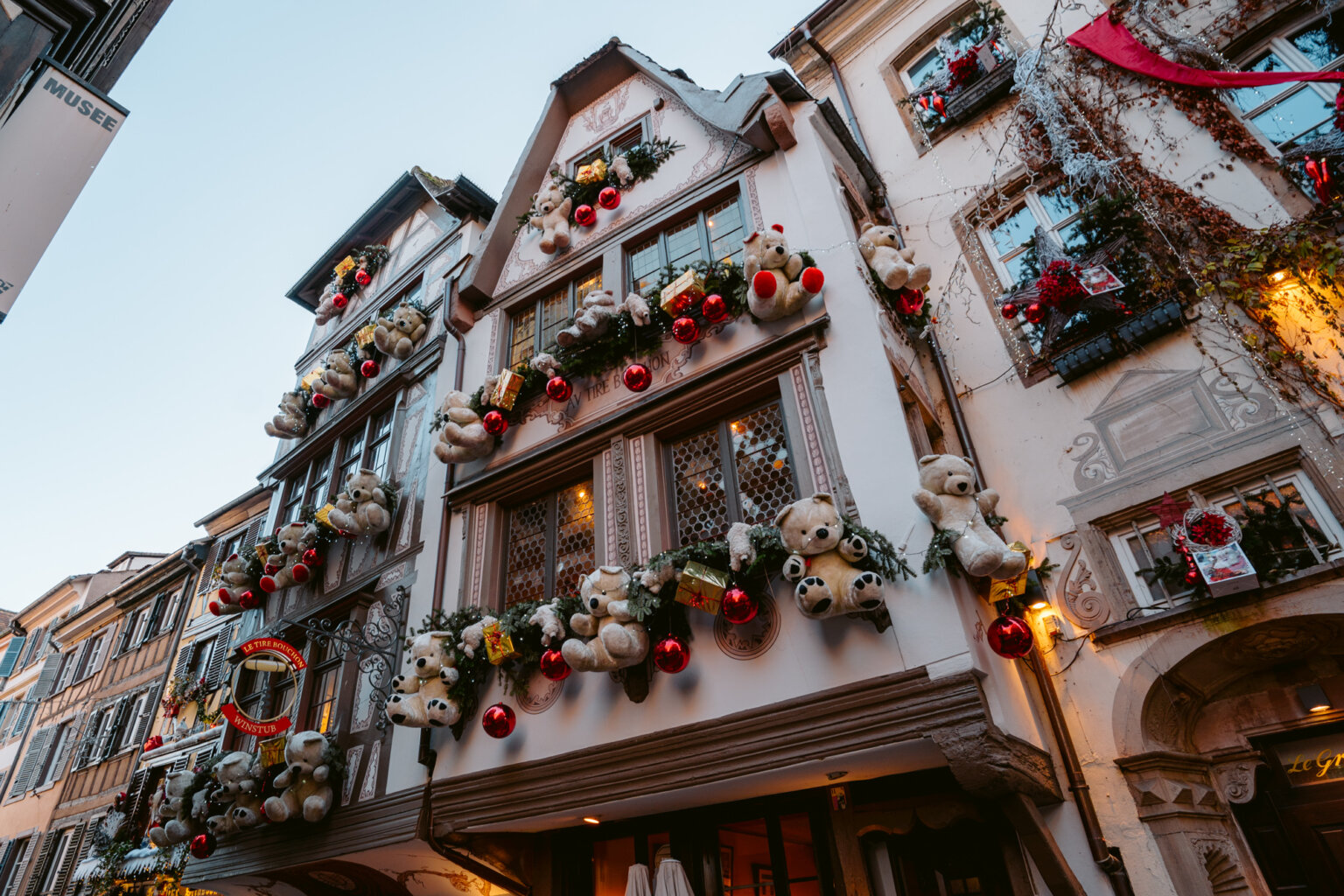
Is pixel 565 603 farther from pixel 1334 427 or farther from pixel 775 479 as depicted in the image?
pixel 1334 427

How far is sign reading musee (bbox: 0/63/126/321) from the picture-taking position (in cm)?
356

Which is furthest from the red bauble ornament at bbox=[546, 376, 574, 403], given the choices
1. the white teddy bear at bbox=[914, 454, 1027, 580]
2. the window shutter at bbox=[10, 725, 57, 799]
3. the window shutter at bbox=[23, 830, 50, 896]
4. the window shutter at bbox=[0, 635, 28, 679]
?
the window shutter at bbox=[0, 635, 28, 679]

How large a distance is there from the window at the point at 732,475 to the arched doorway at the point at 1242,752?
3.33 m

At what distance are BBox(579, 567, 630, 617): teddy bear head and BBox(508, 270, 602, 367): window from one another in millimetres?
4207

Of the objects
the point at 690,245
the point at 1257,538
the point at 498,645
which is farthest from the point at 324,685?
the point at 1257,538

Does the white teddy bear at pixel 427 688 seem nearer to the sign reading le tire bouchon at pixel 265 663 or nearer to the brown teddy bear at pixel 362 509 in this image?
the sign reading le tire bouchon at pixel 265 663

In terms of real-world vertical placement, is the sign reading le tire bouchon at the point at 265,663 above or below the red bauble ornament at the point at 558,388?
below

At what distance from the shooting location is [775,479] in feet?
22.2

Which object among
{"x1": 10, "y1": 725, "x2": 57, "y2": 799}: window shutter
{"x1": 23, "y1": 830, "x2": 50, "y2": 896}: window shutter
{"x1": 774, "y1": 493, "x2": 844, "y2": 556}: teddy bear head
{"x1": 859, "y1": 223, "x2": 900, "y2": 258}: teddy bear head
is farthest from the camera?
{"x1": 10, "y1": 725, "x2": 57, "y2": 799}: window shutter

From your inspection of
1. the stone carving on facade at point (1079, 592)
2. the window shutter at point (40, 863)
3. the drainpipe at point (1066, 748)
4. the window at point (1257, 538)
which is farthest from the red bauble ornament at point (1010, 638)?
the window shutter at point (40, 863)

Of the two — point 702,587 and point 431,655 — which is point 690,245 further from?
point 431,655

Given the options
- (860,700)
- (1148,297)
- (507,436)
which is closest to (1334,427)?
(1148,297)

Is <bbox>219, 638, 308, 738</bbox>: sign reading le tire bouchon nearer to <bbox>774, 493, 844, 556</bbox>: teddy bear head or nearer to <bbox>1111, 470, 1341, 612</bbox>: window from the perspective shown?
<bbox>774, 493, 844, 556</bbox>: teddy bear head

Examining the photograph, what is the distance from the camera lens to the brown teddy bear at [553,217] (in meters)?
10.3
